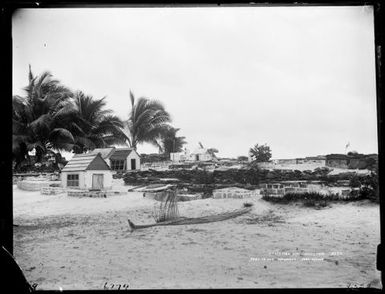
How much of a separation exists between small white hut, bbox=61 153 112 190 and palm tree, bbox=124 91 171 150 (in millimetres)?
294

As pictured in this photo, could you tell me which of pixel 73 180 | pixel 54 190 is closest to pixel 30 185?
pixel 54 190

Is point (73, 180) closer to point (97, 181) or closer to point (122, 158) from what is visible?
point (97, 181)

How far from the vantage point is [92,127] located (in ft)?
9.57

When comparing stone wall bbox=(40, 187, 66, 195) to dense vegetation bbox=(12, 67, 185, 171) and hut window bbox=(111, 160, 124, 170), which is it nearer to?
dense vegetation bbox=(12, 67, 185, 171)

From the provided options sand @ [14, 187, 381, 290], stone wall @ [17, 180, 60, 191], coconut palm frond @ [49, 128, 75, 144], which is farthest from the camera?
coconut palm frond @ [49, 128, 75, 144]

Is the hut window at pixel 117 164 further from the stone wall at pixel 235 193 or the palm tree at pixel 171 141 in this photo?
the stone wall at pixel 235 193

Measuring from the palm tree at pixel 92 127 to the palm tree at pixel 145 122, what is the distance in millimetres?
75

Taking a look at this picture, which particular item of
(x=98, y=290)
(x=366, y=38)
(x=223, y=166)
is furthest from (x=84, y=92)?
(x=366, y=38)

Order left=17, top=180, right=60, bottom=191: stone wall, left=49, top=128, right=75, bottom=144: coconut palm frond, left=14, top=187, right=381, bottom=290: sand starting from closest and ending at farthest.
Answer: left=14, top=187, right=381, bottom=290: sand < left=17, top=180, right=60, bottom=191: stone wall < left=49, top=128, right=75, bottom=144: coconut palm frond

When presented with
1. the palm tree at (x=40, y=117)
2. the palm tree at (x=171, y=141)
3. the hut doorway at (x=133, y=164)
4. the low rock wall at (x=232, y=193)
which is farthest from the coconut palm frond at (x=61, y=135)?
the low rock wall at (x=232, y=193)

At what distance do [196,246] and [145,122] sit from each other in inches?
40.8

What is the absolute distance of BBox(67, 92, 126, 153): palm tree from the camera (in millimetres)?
2836

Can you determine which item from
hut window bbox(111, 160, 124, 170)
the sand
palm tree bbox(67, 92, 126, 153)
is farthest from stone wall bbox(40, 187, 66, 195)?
hut window bbox(111, 160, 124, 170)

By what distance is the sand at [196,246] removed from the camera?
2.64 meters
